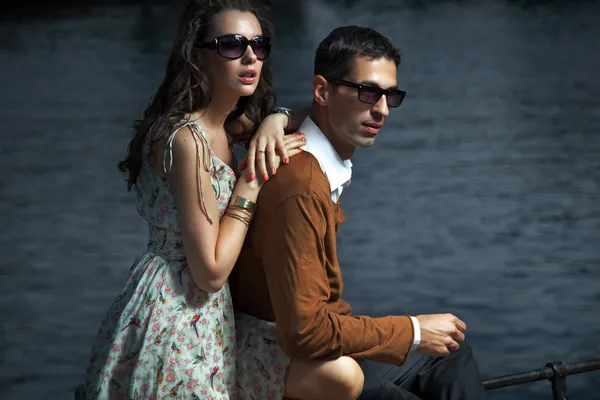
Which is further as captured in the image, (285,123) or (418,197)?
(418,197)

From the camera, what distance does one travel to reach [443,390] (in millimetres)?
2803

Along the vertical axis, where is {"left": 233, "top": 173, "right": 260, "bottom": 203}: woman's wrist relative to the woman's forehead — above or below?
below

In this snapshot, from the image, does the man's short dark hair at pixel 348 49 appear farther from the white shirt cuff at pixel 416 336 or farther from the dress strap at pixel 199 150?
the white shirt cuff at pixel 416 336

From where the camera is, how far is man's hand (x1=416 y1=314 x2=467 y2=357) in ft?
8.87

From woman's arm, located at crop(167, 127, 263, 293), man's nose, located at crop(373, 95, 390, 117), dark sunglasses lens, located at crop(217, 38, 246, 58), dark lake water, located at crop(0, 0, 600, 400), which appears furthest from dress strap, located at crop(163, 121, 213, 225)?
dark lake water, located at crop(0, 0, 600, 400)

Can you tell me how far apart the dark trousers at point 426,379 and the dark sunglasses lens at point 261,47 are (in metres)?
0.93

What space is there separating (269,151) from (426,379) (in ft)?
2.67

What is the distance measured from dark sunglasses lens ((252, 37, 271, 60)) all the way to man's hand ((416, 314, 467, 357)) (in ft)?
2.89

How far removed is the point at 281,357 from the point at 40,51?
13863 mm

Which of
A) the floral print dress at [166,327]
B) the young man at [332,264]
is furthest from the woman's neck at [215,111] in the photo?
the young man at [332,264]

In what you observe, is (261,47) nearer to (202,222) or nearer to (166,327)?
(202,222)

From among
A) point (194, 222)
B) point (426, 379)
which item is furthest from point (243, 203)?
point (426, 379)

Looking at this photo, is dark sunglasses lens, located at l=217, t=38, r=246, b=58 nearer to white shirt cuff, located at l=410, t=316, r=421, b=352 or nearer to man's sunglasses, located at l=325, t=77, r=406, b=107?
man's sunglasses, located at l=325, t=77, r=406, b=107

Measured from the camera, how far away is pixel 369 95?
2.79 m
